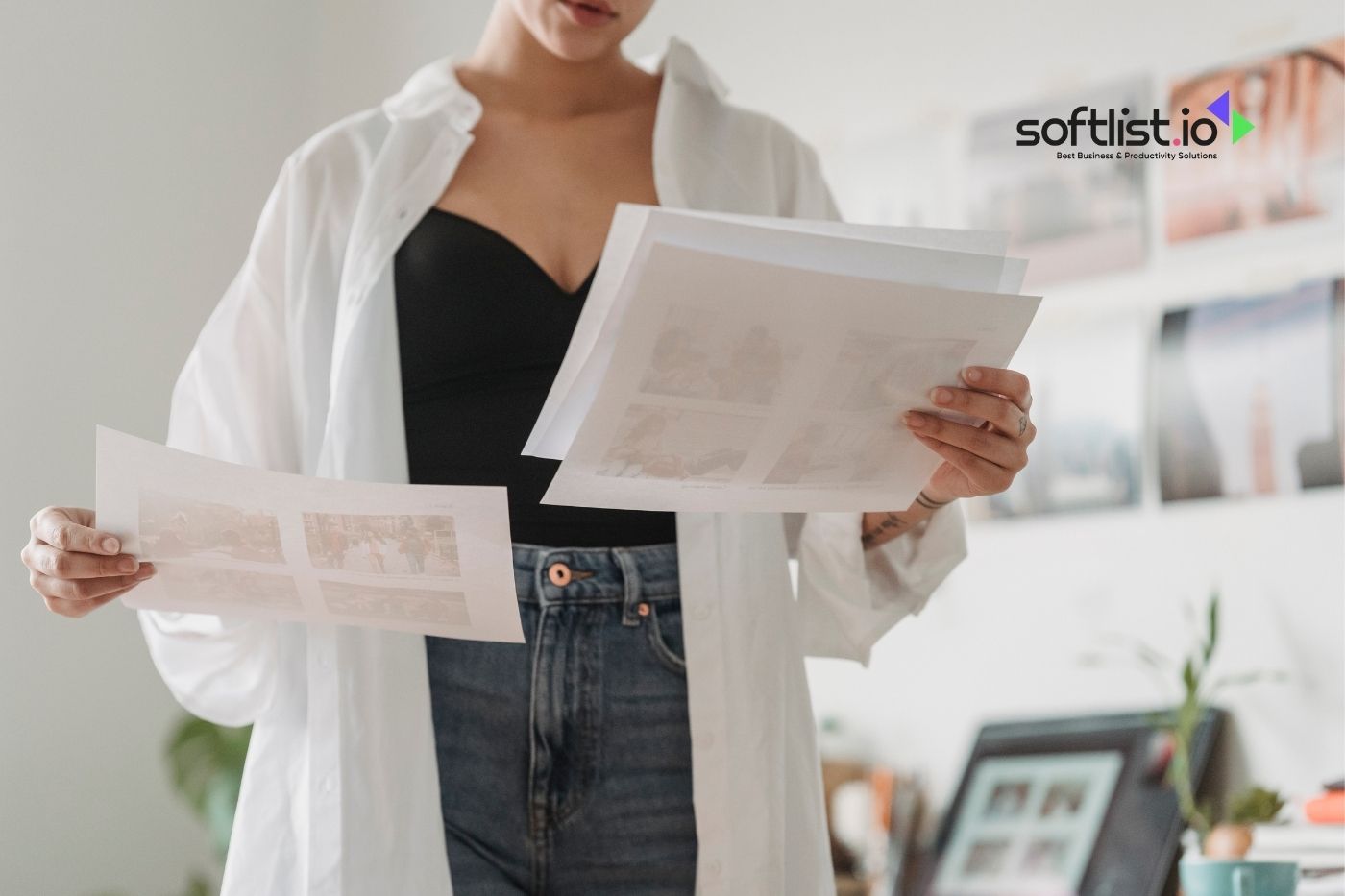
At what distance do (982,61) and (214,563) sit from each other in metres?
1.95

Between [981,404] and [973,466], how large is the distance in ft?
0.18

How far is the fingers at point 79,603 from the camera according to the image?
88cm

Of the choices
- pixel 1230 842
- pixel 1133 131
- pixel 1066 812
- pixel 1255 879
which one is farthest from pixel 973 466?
pixel 1133 131

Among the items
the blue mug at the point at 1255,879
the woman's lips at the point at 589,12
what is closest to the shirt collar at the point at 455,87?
the woman's lips at the point at 589,12

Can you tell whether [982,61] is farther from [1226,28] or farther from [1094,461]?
[1094,461]

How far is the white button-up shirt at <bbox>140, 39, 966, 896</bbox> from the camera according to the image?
942 millimetres

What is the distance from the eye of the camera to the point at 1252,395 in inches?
81.8

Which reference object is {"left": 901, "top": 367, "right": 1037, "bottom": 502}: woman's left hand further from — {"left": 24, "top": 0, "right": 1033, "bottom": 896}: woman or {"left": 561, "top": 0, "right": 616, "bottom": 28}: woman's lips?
{"left": 561, "top": 0, "right": 616, "bottom": 28}: woman's lips

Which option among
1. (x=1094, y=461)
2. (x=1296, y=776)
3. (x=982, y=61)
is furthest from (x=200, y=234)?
(x=1296, y=776)

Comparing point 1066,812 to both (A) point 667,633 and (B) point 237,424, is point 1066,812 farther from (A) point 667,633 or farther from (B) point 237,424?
(B) point 237,424

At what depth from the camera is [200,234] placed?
3039 millimetres

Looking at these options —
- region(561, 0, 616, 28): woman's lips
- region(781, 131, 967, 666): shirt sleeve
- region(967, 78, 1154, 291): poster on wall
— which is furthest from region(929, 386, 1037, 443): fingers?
region(967, 78, 1154, 291): poster on wall

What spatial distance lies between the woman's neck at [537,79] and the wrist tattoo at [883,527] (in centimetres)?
42

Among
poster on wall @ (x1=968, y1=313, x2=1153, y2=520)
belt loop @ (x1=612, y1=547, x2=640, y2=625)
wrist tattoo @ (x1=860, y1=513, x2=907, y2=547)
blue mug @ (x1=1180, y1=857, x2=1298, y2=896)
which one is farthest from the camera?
poster on wall @ (x1=968, y1=313, x2=1153, y2=520)
